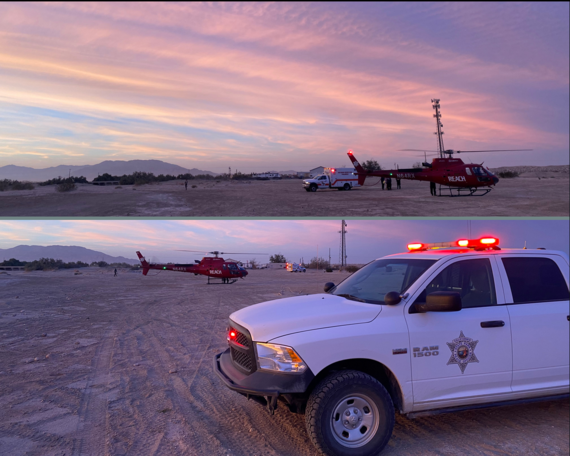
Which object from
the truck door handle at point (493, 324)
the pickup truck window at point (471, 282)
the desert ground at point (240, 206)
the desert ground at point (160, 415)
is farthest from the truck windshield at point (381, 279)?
the desert ground at point (240, 206)

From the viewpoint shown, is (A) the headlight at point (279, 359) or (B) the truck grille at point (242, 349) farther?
(B) the truck grille at point (242, 349)

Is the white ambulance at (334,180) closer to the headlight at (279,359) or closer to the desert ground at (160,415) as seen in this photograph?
the desert ground at (160,415)

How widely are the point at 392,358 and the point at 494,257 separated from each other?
1910 millimetres

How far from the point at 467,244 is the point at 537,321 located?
1168mm

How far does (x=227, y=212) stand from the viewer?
23109 millimetres

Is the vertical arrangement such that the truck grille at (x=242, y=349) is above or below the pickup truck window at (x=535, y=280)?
below

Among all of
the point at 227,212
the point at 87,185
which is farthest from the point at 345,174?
the point at 87,185

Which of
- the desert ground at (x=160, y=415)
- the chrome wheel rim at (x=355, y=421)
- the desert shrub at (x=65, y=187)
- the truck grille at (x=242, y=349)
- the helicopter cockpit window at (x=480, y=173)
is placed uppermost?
the desert shrub at (x=65, y=187)

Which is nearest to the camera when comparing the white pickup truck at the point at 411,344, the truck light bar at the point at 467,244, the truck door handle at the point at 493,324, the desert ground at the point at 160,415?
the white pickup truck at the point at 411,344

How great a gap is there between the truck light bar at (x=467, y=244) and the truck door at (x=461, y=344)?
37 cm

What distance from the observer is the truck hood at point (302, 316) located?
14.5 feet

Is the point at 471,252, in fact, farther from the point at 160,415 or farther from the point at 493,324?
the point at 160,415

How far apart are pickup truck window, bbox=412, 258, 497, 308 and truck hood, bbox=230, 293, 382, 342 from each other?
38.2 inches

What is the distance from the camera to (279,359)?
4309mm
